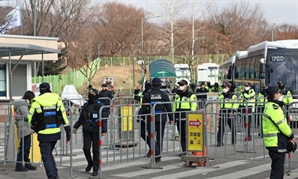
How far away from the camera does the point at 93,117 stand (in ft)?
38.7

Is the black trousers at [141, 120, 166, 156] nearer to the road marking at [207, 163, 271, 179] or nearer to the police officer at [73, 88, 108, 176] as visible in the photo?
the police officer at [73, 88, 108, 176]

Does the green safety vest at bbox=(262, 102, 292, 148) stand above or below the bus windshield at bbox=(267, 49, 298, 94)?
below

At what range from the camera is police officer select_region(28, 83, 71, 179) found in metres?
10.5

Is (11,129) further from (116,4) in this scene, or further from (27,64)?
(116,4)

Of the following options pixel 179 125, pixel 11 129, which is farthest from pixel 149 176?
pixel 11 129

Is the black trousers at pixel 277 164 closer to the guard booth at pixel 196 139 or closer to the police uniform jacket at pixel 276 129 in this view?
the police uniform jacket at pixel 276 129

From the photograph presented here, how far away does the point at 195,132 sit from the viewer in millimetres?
13133

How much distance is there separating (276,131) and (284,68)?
1488 centimetres

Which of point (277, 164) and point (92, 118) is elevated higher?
point (92, 118)

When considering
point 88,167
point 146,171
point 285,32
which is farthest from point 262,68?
point 285,32

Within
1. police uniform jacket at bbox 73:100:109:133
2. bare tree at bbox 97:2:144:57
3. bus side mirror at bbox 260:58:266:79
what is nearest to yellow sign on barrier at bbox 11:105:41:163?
police uniform jacket at bbox 73:100:109:133

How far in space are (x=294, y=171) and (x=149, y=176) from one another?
9.90ft

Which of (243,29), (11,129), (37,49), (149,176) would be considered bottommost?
(149,176)

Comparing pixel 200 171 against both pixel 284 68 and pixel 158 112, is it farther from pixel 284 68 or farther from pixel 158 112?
pixel 284 68
